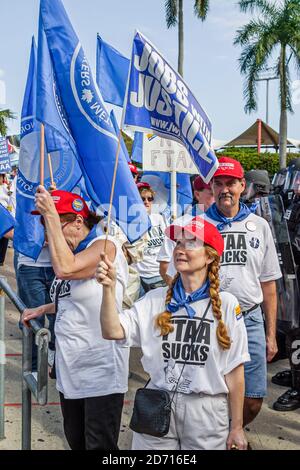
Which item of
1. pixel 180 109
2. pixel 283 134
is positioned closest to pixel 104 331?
pixel 180 109

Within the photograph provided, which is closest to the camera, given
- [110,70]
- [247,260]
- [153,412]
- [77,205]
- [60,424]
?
[153,412]

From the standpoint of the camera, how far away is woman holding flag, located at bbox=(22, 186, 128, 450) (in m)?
2.93

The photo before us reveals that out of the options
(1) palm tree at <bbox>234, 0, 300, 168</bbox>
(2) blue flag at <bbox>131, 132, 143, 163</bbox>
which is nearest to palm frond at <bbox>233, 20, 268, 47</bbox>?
(1) palm tree at <bbox>234, 0, 300, 168</bbox>

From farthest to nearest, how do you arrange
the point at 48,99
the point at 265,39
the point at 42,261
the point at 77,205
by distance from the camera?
the point at 265,39
the point at 42,261
the point at 48,99
the point at 77,205

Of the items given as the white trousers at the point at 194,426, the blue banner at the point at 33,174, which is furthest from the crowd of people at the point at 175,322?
the blue banner at the point at 33,174

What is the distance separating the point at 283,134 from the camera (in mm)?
28969

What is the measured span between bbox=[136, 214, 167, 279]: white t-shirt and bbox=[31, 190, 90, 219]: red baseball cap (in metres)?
2.69

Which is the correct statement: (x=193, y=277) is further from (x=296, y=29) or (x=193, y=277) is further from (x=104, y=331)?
(x=296, y=29)

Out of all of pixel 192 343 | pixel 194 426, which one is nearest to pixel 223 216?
pixel 192 343

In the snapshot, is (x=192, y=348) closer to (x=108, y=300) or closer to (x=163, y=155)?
(x=108, y=300)

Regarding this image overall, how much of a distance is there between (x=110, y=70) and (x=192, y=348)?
4.42 meters

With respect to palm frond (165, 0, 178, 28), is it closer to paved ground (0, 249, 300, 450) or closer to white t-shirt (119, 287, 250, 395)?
paved ground (0, 249, 300, 450)

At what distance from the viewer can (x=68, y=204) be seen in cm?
307

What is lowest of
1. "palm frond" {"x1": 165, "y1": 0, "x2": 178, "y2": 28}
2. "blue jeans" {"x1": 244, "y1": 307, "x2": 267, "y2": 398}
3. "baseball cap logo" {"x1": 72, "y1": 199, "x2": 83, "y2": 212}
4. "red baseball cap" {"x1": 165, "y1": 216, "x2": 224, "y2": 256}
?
"blue jeans" {"x1": 244, "y1": 307, "x2": 267, "y2": 398}
